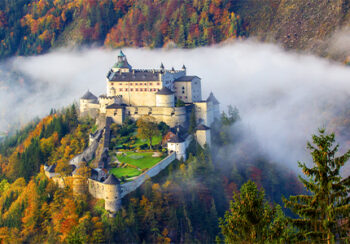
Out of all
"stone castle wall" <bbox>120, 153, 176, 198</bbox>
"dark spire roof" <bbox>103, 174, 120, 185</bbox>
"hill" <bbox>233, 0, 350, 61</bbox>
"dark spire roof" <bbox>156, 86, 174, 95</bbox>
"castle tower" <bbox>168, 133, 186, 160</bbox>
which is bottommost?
"stone castle wall" <bbox>120, 153, 176, 198</bbox>

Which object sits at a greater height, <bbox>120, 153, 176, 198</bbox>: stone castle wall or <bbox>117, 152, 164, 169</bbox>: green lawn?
<bbox>117, 152, 164, 169</bbox>: green lawn

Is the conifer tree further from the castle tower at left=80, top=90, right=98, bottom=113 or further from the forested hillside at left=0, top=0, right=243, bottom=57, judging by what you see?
the forested hillside at left=0, top=0, right=243, bottom=57

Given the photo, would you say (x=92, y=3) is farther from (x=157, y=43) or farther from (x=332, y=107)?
(x=332, y=107)

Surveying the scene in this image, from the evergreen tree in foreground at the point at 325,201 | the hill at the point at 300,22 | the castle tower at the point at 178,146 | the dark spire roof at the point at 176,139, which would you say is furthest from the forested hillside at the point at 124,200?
the hill at the point at 300,22

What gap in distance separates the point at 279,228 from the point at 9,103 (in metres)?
144

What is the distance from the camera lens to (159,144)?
68125 millimetres

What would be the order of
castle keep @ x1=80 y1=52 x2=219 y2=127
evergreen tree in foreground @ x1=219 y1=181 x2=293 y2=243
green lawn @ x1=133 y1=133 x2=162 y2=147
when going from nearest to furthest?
evergreen tree in foreground @ x1=219 y1=181 x2=293 y2=243, green lawn @ x1=133 y1=133 x2=162 y2=147, castle keep @ x1=80 y1=52 x2=219 y2=127

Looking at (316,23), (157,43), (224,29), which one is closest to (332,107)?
(316,23)

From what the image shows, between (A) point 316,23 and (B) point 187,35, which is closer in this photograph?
(A) point 316,23

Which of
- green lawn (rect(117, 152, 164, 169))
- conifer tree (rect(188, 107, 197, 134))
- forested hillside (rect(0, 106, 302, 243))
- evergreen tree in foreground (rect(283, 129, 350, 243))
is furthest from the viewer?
conifer tree (rect(188, 107, 197, 134))

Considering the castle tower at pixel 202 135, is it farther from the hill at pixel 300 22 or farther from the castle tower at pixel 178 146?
the hill at pixel 300 22

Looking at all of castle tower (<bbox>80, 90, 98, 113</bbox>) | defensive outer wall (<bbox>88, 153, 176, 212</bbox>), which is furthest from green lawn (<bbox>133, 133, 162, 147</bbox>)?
castle tower (<bbox>80, 90, 98, 113</bbox>)

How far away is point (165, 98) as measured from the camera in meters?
72.3

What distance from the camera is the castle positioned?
66.1 meters
